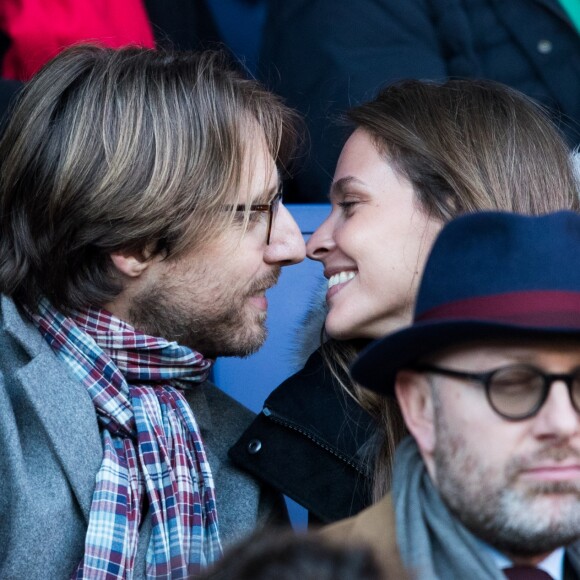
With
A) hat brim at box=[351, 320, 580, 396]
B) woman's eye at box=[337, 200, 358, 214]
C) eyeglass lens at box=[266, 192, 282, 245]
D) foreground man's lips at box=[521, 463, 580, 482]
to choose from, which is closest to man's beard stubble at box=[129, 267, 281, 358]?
eyeglass lens at box=[266, 192, 282, 245]

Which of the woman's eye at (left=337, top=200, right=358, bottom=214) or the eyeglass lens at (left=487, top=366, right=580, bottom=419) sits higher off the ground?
the eyeglass lens at (left=487, top=366, right=580, bottom=419)

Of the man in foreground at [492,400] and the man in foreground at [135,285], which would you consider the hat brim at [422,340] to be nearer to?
the man in foreground at [492,400]

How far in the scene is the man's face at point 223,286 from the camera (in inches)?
112

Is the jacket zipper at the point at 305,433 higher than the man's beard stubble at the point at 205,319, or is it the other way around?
the man's beard stubble at the point at 205,319

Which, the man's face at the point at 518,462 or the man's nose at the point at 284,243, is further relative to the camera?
the man's nose at the point at 284,243

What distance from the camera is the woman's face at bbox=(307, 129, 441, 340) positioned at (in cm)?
280

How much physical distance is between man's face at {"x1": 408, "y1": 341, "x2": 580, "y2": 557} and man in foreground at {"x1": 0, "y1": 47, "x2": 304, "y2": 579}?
102 centimetres

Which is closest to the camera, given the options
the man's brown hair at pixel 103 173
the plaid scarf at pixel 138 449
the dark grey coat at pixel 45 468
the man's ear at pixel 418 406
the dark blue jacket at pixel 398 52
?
the man's ear at pixel 418 406

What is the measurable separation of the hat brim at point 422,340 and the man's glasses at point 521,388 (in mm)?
54

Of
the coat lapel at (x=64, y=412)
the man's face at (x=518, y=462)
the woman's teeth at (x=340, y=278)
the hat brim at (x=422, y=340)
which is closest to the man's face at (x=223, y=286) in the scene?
the woman's teeth at (x=340, y=278)

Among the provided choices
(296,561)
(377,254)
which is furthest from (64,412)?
(296,561)

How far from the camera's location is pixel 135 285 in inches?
112

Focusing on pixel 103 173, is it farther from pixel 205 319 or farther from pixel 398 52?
pixel 398 52

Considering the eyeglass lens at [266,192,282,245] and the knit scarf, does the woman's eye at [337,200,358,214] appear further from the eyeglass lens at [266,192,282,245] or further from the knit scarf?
the knit scarf
